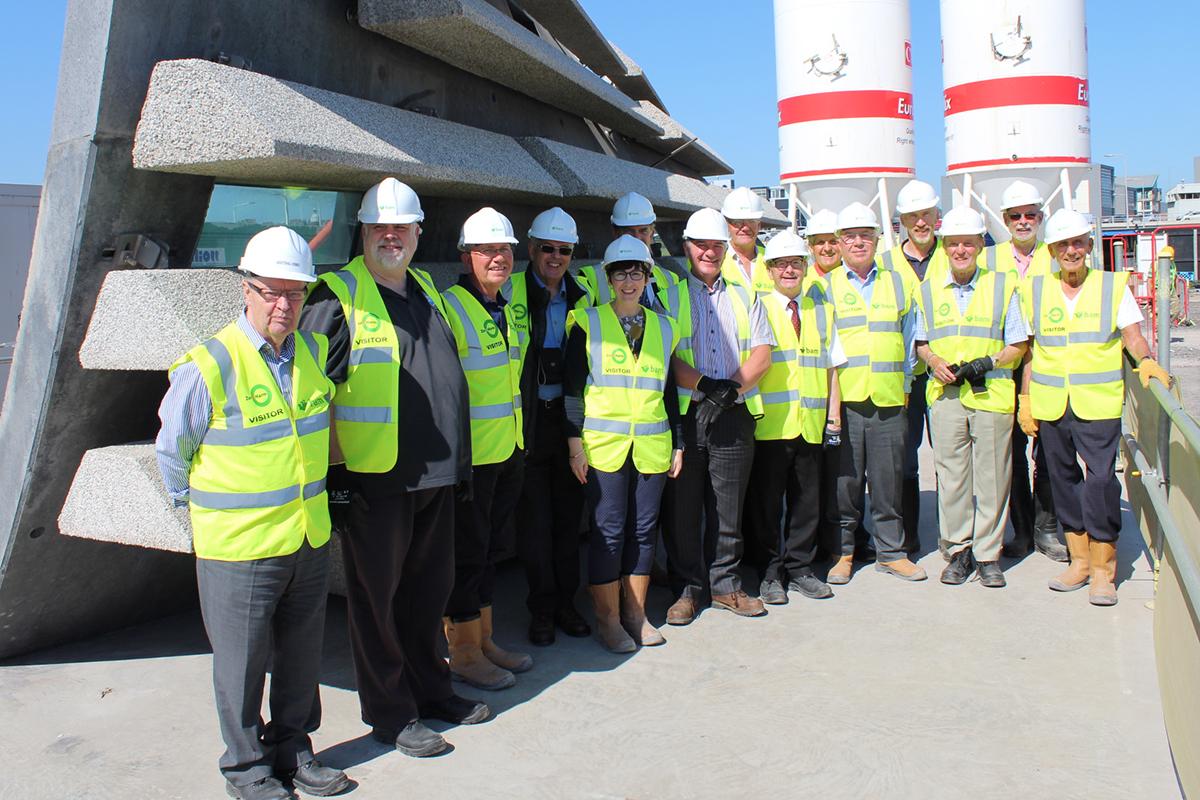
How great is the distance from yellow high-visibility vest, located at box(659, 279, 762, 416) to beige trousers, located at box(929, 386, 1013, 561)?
4.41 feet

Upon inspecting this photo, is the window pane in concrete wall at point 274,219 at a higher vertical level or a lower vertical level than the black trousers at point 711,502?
higher

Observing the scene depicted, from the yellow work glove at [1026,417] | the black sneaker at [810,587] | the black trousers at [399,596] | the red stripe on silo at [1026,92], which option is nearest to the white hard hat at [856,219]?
the yellow work glove at [1026,417]

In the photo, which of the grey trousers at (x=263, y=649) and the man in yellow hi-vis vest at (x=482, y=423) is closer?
the grey trousers at (x=263, y=649)

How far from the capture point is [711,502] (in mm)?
5227

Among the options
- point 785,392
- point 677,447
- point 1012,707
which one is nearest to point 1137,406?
point 785,392

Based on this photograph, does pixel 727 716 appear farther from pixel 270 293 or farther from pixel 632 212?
pixel 632 212

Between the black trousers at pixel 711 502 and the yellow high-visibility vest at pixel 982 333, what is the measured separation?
1442 mm

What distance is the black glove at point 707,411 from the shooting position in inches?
196

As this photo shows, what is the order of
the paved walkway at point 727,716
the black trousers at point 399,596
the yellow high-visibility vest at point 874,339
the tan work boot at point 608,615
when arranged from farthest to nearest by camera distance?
1. the yellow high-visibility vest at point 874,339
2. the tan work boot at point 608,615
3. the black trousers at point 399,596
4. the paved walkway at point 727,716

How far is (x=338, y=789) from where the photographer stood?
3363 millimetres

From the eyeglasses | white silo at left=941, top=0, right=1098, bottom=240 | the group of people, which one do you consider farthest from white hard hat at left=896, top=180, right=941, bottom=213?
white silo at left=941, top=0, right=1098, bottom=240

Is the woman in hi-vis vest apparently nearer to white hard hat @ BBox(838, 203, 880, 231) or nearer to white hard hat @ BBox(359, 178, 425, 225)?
white hard hat @ BBox(359, 178, 425, 225)

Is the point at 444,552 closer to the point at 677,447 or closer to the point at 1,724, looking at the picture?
the point at 677,447

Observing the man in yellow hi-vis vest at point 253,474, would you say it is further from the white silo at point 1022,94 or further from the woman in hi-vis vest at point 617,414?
the white silo at point 1022,94
